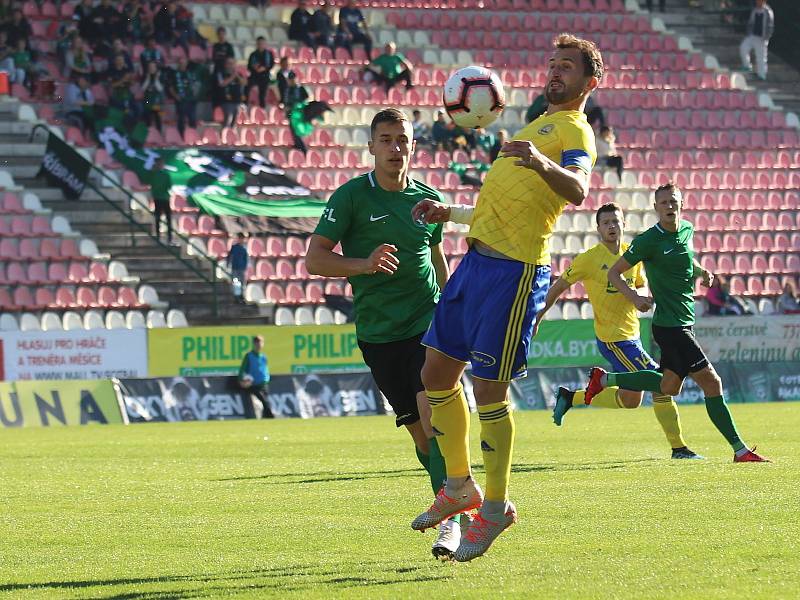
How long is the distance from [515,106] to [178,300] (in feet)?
Answer: 35.2

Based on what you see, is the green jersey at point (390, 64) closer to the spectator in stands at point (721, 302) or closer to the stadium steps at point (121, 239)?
the stadium steps at point (121, 239)

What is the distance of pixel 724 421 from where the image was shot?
41.7 feet

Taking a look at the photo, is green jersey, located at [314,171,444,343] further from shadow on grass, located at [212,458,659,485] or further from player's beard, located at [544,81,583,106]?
shadow on grass, located at [212,458,659,485]

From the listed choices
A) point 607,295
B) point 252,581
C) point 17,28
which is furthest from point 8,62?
point 252,581

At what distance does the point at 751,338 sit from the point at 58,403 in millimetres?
12336

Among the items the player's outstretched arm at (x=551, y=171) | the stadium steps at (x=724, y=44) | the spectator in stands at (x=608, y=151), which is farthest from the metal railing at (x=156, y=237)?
the player's outstretched arm at (x=551, y=171)

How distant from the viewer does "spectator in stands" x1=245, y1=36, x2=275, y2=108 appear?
100 feet

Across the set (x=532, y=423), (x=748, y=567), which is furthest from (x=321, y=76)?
(x=748, y=567)

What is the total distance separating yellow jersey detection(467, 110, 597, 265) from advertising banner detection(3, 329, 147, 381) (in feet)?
57.4

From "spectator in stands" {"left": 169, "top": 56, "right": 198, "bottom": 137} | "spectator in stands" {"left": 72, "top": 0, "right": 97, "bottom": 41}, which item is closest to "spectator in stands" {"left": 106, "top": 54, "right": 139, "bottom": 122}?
"spectator in stands" {"left": 169, "top": 56, "right": 198, "bottom": 137}

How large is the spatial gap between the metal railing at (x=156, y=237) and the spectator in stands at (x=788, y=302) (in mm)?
10746

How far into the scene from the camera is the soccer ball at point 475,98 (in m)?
8.78

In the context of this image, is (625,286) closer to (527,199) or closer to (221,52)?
(527,199)

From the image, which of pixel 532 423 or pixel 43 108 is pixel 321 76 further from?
pixel 532 423
